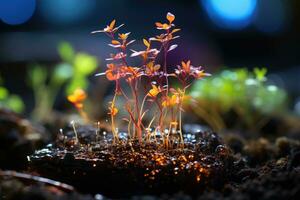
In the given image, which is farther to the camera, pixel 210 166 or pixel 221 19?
pixel 221 19

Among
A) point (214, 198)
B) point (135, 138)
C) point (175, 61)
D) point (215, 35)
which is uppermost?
point (215, 35)

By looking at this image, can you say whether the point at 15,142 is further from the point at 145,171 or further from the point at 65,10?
the point at 65,10

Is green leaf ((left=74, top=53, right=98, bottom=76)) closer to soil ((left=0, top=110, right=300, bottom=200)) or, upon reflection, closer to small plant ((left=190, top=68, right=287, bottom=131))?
small plant ((left=190, top=68, right=287, bottom=131))

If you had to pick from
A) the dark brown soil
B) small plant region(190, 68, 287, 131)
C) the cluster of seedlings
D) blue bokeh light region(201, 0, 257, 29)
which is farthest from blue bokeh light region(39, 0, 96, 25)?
the dark brown soil

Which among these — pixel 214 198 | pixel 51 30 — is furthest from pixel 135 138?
pixel 51 30

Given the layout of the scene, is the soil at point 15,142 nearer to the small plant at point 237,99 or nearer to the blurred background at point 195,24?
the small plant at point 237,99

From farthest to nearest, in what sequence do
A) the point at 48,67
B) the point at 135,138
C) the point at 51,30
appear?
1. the point at 51,30
2. the point at 48,67
3. the point at 135,138

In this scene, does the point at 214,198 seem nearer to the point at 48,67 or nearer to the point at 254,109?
the point at 254,109
